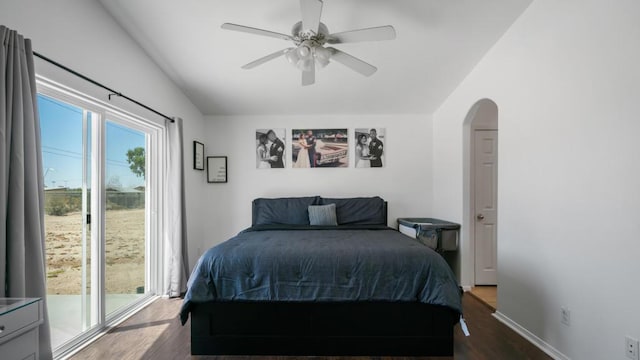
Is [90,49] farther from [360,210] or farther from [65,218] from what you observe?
[360,210]

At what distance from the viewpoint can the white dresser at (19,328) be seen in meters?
1.08

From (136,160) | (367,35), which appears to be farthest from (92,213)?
(367,35)

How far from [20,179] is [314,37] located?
1948 millimetres

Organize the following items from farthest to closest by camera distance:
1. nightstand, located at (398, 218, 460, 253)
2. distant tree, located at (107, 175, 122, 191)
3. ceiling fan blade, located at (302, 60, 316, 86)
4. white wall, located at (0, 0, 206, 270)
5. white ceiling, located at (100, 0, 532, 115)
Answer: nightstand, located at (398, 218, 460, 253)
distant tree, located at (107, 175, 122, 191)
ceiling fan blade, located at (302, 60, 316, 86)
white ceiling, located at (100, 0, 532, 115)
white wall, located at (0, 0, 206, 270)

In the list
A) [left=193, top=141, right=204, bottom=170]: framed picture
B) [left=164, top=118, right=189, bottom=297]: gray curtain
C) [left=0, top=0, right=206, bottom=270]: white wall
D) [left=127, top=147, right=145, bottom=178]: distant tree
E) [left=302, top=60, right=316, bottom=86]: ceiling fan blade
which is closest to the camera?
[left=0, top=0, right=206, bottom=270]: white wall

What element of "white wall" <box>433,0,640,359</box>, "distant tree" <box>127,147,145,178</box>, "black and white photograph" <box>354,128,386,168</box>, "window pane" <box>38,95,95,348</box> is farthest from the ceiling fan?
"black and white photograph" <box>354,128,386,168</box>

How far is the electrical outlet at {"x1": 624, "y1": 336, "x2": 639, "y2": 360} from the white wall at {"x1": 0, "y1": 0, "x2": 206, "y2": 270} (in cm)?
377

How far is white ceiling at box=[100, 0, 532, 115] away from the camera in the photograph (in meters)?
2.20

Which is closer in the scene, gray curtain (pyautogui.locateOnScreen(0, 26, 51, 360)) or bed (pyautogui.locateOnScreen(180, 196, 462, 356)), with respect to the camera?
gray curtain (pyautogui.locateOnScreen(0, 26, 51, 360))

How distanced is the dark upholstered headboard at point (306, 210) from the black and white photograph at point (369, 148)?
0.58m

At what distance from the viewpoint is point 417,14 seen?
2.27 meters

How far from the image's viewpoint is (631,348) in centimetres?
152

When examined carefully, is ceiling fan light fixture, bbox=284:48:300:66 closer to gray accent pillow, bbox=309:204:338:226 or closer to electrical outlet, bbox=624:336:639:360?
gray accent pillow, bbox=309:204:338:226

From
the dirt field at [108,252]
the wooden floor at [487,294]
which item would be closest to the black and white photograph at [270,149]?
the dirt field at [108,252]
